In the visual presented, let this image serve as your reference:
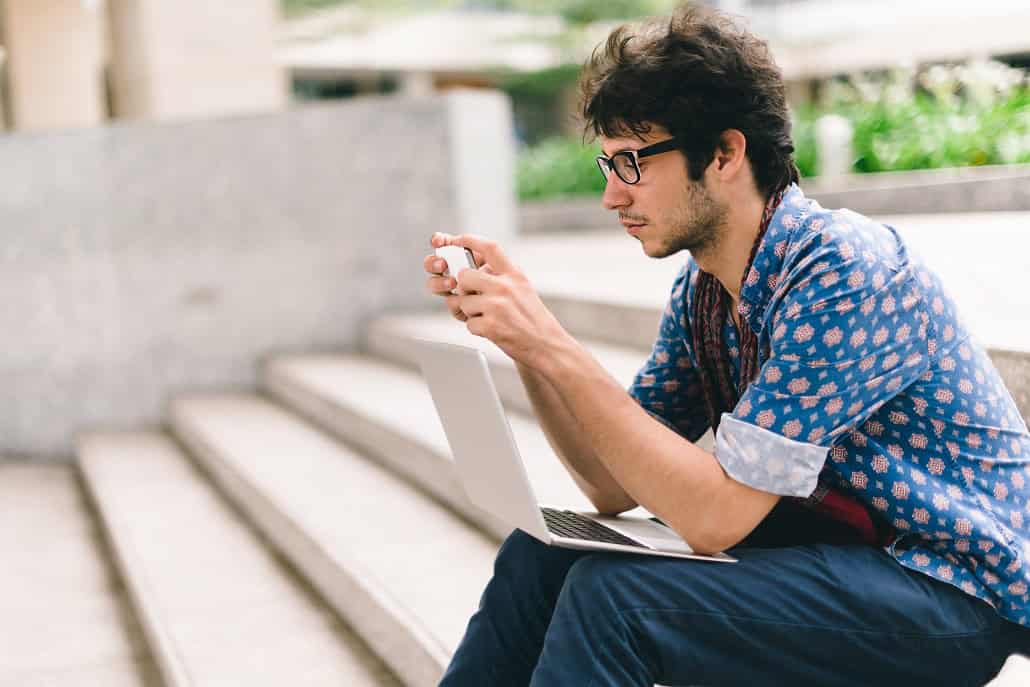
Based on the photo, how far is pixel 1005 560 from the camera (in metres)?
1.81

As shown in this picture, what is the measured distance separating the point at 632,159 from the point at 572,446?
0.57 metres

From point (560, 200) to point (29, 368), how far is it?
7412 mm

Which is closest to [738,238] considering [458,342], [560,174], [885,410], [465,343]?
[885,410]

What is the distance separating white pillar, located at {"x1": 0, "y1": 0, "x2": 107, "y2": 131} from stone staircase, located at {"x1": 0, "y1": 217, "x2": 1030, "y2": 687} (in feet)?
33.5

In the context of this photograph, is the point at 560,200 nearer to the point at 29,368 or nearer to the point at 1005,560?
the point at 29,368

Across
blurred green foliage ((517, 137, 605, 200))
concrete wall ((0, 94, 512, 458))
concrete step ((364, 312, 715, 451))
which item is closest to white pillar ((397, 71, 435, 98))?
blurred green foliage ((517, 137, 605, 200))

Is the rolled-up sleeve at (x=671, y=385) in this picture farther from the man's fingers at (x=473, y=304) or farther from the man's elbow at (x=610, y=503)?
the man's fingers at (x=473, y=304)

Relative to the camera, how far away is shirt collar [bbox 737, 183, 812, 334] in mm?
1894

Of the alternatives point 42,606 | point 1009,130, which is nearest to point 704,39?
point 42,606

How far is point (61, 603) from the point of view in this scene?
14.4 ft

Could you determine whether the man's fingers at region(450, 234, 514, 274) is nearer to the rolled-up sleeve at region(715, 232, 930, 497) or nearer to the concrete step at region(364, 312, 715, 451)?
the rolled-up sleeve at region(715, 232, 930, 497)

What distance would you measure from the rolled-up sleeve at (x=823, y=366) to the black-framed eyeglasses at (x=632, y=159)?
286 millimetres

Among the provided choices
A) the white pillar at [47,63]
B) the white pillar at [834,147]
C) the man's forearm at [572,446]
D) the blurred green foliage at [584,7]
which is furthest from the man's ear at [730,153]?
the blurred green foliage at [584,7]

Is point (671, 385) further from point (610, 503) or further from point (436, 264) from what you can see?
point (436, 264)
